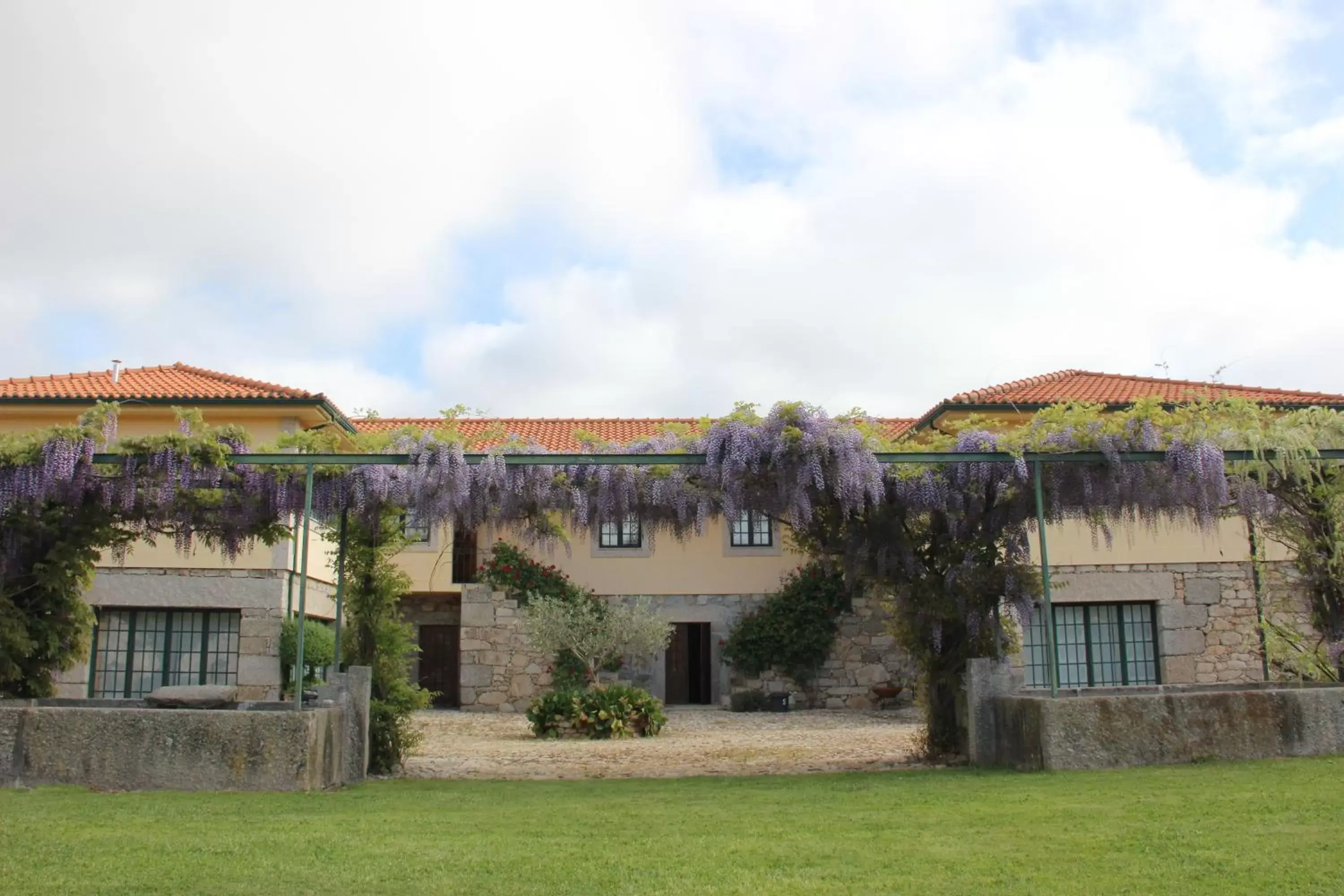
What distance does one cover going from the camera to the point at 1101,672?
1577 centimetres

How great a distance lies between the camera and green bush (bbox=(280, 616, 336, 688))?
47.8 ft

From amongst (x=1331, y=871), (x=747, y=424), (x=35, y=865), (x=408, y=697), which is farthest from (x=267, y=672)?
(x=1331, y=871)

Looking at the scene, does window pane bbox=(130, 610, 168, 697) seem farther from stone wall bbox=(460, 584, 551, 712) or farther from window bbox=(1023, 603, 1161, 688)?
window bbox=(1023, 603, 1161, 688)

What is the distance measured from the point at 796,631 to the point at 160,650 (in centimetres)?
862

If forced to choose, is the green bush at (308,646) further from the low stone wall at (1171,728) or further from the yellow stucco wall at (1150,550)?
the yellow stucco wall at (1150,550)

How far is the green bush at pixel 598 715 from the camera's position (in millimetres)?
13195

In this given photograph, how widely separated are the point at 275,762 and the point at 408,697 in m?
1.83

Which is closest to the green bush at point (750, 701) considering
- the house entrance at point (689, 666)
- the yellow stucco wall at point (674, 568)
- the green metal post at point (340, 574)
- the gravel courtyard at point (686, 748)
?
the gravel courtyard at point (686, 748)

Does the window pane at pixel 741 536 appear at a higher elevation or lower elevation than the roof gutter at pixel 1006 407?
lower

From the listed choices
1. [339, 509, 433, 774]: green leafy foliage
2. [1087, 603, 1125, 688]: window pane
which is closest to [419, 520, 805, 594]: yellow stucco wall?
[1087, 603, 1125, 688]: window pane

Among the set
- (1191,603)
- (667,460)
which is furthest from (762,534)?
(667,460)

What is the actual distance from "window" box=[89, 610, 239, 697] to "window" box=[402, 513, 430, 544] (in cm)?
644

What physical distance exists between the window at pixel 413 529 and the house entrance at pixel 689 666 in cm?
884

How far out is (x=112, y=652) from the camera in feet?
49.5
